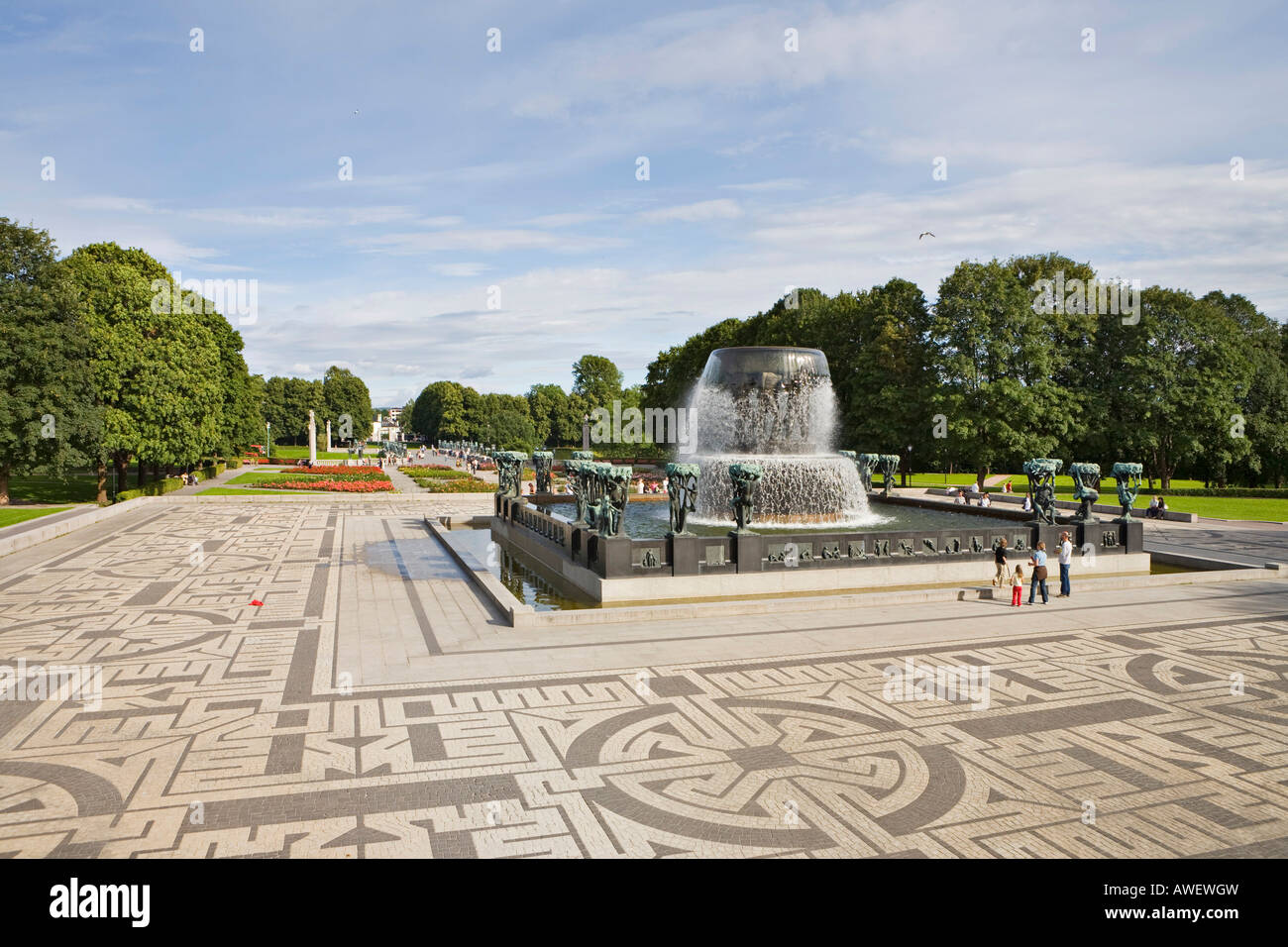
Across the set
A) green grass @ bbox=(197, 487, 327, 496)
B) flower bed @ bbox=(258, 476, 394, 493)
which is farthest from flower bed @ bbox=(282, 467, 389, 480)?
green grass @ bbox=(197, 487, 327, 496)

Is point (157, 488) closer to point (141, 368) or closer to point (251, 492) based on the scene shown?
point (251, 492)

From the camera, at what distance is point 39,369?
114 feet

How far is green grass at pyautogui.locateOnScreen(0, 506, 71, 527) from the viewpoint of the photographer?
31.3m

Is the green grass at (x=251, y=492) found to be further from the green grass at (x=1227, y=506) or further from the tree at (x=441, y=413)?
the tree at (x=441, y=413)

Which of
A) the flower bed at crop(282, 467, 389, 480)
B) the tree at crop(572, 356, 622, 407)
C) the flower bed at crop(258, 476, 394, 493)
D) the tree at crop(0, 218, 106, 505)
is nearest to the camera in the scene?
the tree at crop(0, 218, 106, 505)

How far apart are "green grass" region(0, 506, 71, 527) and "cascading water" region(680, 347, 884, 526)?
26.7m

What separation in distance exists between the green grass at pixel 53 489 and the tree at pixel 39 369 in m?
3.65

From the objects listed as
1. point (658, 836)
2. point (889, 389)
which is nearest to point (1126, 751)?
point (658, 836)

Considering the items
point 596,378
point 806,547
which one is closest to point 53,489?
point 806,547

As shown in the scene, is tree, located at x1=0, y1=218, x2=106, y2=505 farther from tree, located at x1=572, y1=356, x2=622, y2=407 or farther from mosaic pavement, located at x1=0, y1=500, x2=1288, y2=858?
tree, located at x1=572, y1=356, x2=622, y2=407

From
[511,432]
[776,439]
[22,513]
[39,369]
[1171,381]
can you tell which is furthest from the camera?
[511,432]

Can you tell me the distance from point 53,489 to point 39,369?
45.7 feet

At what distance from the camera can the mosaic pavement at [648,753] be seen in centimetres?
732

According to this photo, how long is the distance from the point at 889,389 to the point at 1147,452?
1957 centimetres
